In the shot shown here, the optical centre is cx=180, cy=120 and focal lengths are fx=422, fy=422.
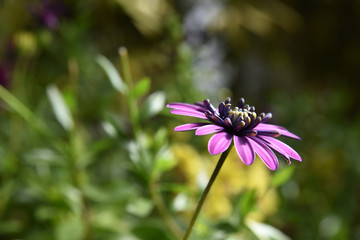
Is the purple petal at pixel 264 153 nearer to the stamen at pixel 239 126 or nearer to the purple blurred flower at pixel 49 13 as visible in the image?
the stamen at pixel 239 126

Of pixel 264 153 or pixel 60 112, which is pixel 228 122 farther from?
pixel 60 112

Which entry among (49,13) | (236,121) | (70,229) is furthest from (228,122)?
(49,13)

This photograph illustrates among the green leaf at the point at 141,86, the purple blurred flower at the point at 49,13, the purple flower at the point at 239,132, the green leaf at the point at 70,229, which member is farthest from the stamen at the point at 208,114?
the purple blurred flower at the point at 49,13

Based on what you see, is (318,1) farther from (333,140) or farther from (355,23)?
(333,140)

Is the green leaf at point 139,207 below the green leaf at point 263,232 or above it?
above

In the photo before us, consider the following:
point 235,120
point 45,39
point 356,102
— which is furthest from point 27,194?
point 356,102

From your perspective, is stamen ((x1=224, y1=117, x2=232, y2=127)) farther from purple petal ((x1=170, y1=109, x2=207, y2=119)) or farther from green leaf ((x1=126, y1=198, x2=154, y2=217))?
green leaf ((x1=126, y1=198, x2=154, y2=217))

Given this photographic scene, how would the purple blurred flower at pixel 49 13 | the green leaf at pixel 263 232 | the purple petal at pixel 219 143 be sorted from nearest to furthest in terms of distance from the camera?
1. the purple petal at pixel 219 143
2. the green leaf at pixel 263 232
3. the purple blurred flower at pixel 49 13
